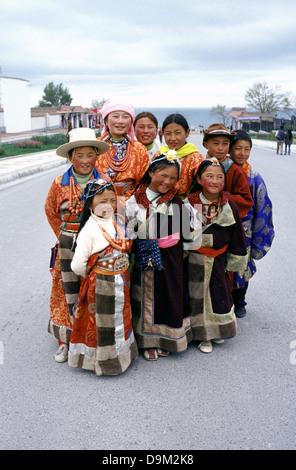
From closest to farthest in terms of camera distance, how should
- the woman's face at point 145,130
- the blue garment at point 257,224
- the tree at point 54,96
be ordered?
A: the blue garment at point 257,224 → the woman's face at point 145,130 → the tree at point 54,96

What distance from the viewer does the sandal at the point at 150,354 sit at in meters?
2.86

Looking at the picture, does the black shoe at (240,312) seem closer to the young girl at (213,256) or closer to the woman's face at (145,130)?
the young girl at (213,256)

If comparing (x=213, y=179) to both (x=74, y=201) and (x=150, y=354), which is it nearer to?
(x=74, y=201)

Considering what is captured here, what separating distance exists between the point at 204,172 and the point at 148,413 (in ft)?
5.16

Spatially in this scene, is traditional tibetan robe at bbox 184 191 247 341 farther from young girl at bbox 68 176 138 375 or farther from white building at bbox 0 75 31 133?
white building at bbox 0 75 31 133

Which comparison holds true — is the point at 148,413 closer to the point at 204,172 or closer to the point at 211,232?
the point at 211,232

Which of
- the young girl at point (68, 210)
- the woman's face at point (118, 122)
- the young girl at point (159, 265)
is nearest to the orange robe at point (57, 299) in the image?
the young girl at point (68, 210)

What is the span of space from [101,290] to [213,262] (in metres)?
0.88

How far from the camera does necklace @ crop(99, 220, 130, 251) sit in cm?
250

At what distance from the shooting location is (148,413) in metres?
2.31

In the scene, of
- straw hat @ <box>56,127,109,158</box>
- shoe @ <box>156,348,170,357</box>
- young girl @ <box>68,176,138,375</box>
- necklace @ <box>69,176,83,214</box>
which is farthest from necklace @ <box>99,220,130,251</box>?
shoe @ <box>156,348,170,357</box>

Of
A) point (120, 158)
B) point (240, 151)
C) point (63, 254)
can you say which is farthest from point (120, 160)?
point (240, 151)

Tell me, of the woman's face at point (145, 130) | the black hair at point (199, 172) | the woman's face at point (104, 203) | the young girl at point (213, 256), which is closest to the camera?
the woman's face at point (104, 203)
